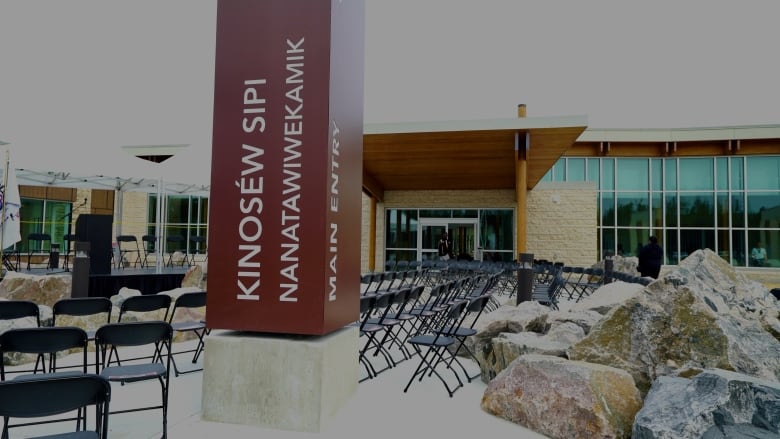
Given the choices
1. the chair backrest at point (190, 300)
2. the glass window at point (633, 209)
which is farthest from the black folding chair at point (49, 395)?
the glass window at point (633, 209)

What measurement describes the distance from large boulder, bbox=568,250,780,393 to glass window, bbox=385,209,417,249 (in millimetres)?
15618

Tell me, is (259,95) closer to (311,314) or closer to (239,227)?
(239,227)

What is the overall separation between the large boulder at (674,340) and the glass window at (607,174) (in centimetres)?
1995

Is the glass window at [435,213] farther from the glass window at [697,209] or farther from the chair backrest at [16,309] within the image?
the chair backrest at [16,309]

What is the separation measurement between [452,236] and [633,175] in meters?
9.43

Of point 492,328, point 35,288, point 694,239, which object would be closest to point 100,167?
point 35,288

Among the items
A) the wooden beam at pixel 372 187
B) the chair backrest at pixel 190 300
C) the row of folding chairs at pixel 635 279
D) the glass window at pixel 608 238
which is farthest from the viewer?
the glass window at pixel 608 238

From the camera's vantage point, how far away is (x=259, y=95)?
147 inches

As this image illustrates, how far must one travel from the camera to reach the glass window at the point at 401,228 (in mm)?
19734

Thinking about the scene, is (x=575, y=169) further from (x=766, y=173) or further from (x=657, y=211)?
(x=766, y=173)

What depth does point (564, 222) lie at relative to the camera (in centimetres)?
1853

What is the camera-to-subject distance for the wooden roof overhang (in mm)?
13039

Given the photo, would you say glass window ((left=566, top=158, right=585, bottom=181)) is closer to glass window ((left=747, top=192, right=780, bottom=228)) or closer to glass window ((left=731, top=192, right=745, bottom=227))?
glass window ((left=731, top=192, right=745, bottom=227))

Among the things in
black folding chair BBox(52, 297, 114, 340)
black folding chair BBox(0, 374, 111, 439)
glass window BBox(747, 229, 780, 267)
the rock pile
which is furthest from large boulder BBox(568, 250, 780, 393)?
glass window BBox(747, 229, 780, 267)
